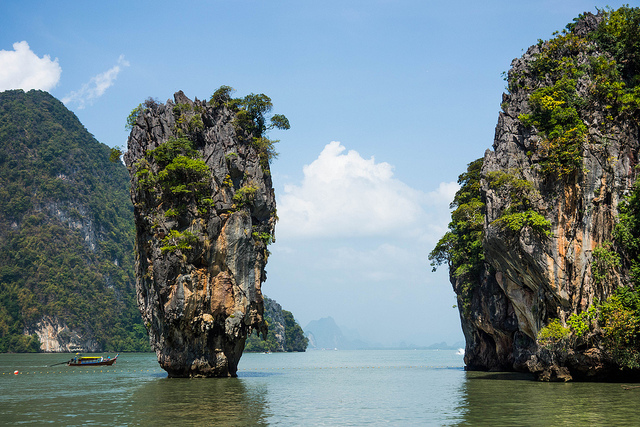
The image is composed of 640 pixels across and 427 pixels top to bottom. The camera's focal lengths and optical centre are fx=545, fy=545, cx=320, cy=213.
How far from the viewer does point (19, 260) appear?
407 feet

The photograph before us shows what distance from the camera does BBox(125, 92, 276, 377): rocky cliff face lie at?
119 ft

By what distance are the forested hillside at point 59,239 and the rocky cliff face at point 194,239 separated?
231ft

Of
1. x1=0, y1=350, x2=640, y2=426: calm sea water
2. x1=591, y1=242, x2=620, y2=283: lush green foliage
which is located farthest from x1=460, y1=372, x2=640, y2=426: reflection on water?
x1=591, y1=242, x2=620, y2=283: lush green foliage

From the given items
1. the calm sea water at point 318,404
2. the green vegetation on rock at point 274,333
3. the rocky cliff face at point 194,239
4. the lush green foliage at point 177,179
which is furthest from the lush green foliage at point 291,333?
the calm sea water at point 318,404

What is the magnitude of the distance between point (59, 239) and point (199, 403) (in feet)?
413

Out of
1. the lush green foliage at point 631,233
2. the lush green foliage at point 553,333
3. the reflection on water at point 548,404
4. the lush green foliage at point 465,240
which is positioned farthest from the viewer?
the lush green foliage at point 465,240

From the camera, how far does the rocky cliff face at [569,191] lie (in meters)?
30.0

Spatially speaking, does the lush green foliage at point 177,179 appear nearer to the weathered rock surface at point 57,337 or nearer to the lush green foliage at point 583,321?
the lush green foliage at point 583,321

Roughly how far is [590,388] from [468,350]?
22.5 m

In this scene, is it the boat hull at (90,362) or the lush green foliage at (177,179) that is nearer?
the lush green foliage at (177,179)

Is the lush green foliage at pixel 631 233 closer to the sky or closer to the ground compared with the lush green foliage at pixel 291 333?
closer to the sky

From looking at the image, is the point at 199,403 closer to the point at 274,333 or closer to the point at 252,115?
the point at 252,115

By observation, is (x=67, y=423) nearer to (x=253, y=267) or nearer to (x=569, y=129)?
(x=253, y=267)

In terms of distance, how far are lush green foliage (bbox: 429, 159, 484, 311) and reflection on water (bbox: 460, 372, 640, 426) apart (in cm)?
1265
